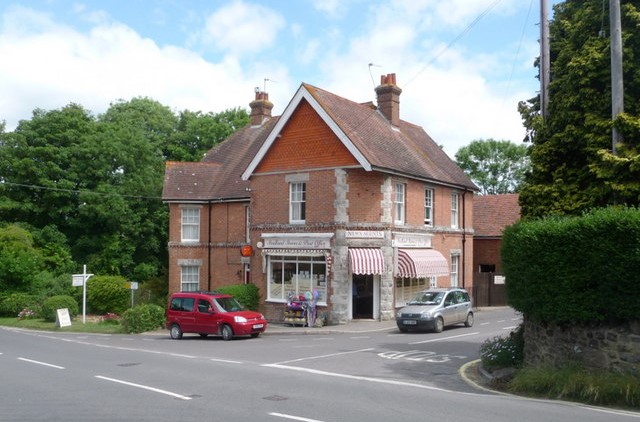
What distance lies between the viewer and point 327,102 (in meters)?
29.3

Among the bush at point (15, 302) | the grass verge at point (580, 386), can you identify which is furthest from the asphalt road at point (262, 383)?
the bush at point (15, 302)

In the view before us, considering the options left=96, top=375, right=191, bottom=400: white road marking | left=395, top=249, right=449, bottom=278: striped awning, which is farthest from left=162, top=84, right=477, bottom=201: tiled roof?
left=96, top=375, right=191, bottom=400: white road marking

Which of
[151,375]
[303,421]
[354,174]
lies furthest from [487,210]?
[303,421]

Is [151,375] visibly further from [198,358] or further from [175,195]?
[175,195]

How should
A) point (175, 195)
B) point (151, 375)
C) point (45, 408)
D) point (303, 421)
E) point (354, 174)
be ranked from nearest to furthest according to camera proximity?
point (303, 421) < point (45, 408) < point (151, 375) < point (354, 174) < point (175, 195)

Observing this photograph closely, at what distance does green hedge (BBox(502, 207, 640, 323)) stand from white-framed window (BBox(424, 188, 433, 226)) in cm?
1804

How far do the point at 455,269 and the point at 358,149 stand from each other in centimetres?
1144

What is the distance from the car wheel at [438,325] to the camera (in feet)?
78.6

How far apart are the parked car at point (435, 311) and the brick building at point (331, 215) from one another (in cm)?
300

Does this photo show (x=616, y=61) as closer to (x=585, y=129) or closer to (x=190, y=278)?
(x=585, y=129)

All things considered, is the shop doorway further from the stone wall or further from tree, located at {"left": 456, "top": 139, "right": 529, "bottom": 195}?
tree, located at {"left": 456, "top": 139, "right": 529, "bottom": 195}

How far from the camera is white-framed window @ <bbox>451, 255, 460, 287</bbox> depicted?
1368 inches

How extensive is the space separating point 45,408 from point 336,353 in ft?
31.3

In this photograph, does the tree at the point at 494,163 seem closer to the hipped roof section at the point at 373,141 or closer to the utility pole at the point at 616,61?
the hipped roof section at the point at 373,141
